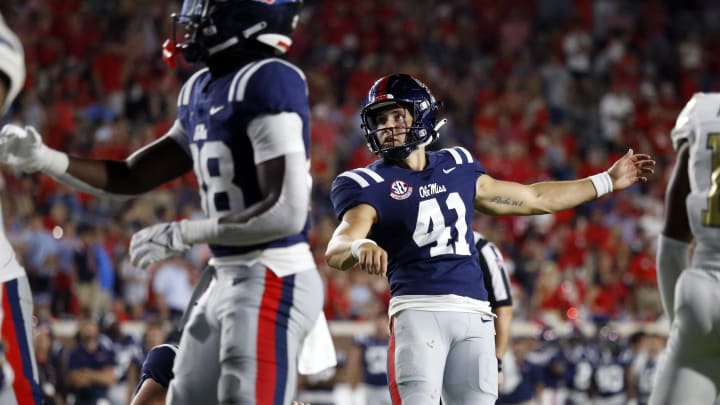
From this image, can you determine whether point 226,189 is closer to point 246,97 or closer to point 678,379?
point 246,97

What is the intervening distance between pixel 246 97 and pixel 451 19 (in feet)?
45.2

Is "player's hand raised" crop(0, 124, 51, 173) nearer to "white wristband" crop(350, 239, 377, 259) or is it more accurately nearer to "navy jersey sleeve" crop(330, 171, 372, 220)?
"white wristband" crop(350, 239, 377, 259)

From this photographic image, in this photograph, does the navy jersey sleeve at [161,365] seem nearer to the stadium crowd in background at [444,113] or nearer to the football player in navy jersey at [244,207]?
the football player in navy jersey at [244,207]

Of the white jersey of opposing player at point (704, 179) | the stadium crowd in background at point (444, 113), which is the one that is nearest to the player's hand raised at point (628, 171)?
the white jersey of opposing player at point (704, 179)

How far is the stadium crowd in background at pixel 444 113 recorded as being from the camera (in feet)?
36.6

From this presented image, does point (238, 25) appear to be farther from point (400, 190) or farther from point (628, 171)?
point (628, 171)

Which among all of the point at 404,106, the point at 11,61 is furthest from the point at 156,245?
the point at 404,106

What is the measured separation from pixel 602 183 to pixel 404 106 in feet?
2.87

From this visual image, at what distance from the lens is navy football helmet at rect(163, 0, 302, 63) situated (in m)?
3.65

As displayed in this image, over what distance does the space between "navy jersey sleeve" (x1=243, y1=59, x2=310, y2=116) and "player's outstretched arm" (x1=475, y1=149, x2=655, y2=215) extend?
57.0 inches

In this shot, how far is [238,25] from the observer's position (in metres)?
3.65

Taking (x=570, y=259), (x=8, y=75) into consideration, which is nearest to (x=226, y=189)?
(x=8, y=75)

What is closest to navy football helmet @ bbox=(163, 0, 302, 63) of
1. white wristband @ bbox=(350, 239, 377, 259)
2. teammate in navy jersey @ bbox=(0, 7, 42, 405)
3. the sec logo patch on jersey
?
teammate in navy jersey @ bbox=(0, 7, 42, 405)

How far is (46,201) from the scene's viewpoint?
38.4 feet
